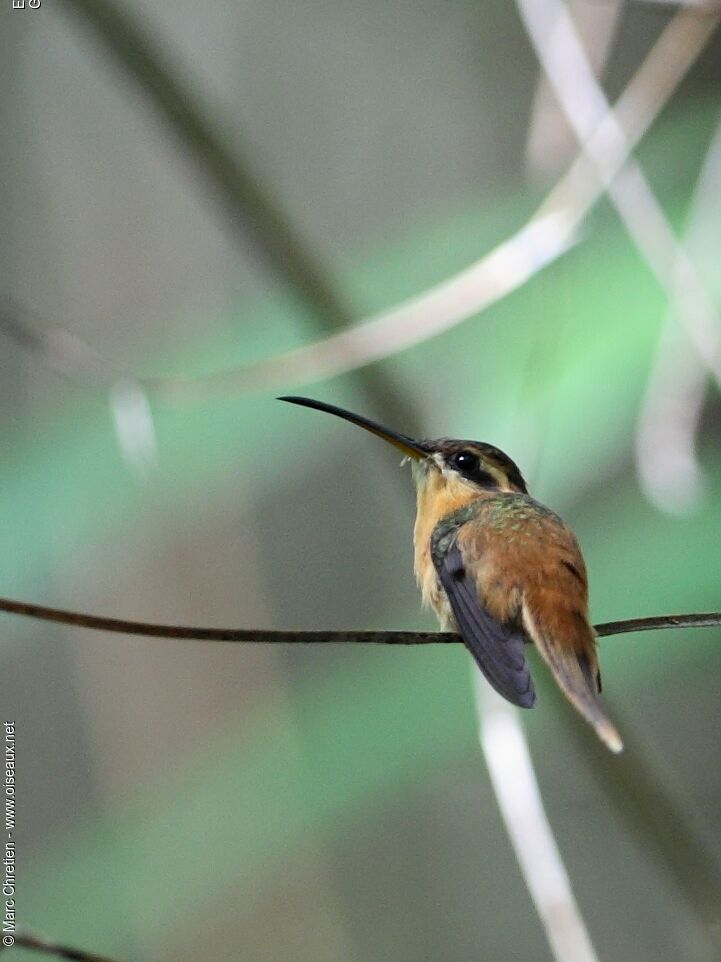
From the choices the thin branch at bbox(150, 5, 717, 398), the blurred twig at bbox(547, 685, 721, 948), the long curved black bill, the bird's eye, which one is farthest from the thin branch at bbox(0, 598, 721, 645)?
the bird's eye

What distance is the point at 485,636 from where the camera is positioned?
155 centimetres

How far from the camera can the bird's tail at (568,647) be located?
1.42 metres

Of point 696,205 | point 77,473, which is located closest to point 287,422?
point 77,473

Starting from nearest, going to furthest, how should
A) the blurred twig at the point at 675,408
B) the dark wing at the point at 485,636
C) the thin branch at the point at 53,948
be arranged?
the thin branch at the point at 53,948 → the dark wing at the point at 485,636 → the blurred twig at the point at 675,408

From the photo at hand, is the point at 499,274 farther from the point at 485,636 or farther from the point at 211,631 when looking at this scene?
the point at 211,631

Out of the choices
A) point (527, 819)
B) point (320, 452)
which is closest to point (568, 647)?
point (527, 819)

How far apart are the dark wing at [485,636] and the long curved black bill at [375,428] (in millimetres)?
198

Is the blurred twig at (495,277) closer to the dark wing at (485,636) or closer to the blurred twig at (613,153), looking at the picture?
the blurred twig at (613,153)

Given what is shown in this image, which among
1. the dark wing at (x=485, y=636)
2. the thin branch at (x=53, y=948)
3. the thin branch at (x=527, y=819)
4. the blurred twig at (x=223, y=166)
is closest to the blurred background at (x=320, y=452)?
the blurred twig at (x=223, y=166)

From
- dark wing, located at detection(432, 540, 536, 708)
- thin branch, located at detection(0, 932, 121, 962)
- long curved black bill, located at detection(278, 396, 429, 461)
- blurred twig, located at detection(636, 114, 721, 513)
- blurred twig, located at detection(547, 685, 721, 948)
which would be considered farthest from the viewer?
blurred twig, located at detection(636, 114, 721, 513)

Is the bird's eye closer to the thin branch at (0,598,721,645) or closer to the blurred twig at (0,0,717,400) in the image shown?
the blurred twig at (0,0,717,400)

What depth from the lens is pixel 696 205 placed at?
78.7 inches

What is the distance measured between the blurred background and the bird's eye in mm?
111

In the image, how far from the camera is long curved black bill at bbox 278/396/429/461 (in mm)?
1739
